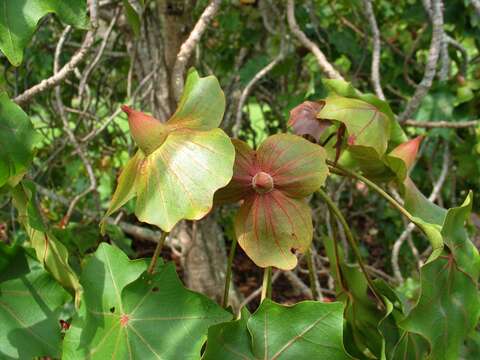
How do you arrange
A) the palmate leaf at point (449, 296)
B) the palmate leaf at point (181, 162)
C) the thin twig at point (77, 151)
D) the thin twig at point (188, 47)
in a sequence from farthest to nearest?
the thin twig at point (77, 151), the thin twig at point (188, 47), the palmate leaf at point (449, 296), the palmate leaf at point (181, 162)

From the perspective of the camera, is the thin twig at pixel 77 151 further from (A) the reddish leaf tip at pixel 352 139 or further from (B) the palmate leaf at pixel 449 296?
(B) the palmate leaf at pixel 449 296

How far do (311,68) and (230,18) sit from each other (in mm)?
352

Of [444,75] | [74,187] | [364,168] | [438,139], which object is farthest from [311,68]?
[364,168]

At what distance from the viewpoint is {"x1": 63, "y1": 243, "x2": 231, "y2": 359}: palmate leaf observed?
756mm

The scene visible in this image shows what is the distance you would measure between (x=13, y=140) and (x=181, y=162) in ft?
0.71

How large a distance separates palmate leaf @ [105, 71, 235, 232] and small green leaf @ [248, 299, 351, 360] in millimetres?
163

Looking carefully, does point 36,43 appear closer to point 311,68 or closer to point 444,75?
point 311,68

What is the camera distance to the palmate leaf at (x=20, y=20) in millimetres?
728

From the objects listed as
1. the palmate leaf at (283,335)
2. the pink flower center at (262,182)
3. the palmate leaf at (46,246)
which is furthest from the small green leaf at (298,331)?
the palmate leaf at (46,246)

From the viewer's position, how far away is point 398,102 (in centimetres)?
230

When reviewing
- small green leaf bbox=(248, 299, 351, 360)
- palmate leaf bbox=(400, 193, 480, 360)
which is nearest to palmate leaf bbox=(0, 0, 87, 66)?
small green leaf bbox=(248, 299, 351, 360)

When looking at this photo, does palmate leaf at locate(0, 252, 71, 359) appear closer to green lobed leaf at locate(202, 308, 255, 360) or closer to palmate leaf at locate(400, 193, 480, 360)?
green lobed leaf at locate(202, 308, 255, 360)

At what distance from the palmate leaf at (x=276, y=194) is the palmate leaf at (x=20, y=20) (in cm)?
26

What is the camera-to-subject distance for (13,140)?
2.50 feet
